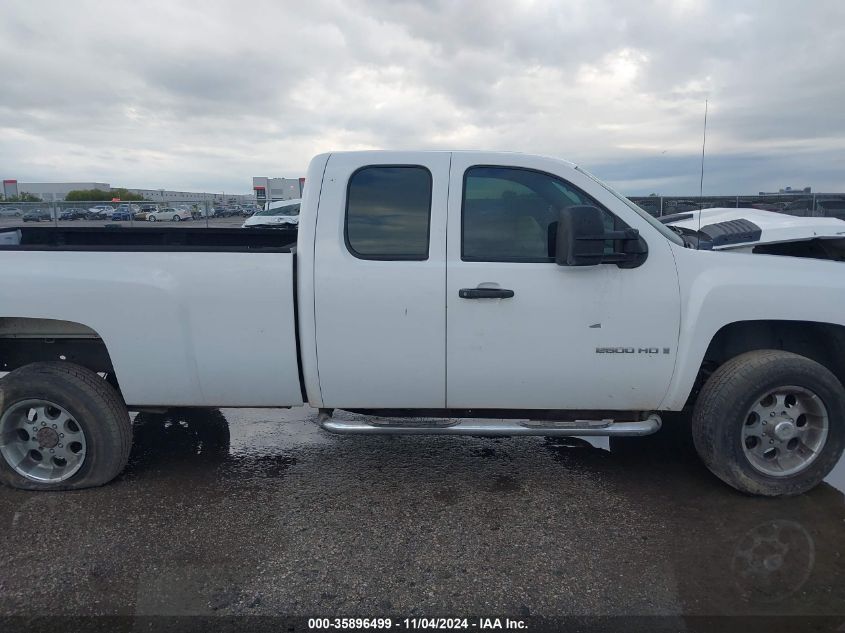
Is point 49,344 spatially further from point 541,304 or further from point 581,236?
point 581,236

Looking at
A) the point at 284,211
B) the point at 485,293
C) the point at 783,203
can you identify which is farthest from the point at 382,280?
the point at 284,211

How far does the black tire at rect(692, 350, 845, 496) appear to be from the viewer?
142 inches

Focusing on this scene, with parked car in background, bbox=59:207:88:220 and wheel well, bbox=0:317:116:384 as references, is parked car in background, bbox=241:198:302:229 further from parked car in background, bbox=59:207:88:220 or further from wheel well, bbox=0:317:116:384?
wheel well, bbox=0:317:116:384

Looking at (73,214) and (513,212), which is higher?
(513,212)

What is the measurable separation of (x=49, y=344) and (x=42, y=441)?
0.63 meters

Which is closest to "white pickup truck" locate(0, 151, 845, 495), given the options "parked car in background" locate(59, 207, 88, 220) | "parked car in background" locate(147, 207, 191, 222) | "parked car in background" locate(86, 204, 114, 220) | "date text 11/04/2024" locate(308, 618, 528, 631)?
"date text 11/04/2024" locate(308, 618, 528, 631)

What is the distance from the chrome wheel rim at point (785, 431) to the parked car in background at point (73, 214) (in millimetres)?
22014

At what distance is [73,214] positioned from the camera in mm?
22094

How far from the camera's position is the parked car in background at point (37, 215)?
20.5 meters

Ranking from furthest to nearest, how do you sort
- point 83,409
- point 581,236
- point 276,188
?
point 276,188
point 83,409
point 581,236

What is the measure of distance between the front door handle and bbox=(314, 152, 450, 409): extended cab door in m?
0.14

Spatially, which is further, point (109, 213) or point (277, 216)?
point (109, 213)

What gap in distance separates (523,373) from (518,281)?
21.5 inches

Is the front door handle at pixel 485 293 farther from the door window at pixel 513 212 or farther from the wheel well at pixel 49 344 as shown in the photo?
the wheel well at pixel 49 344
